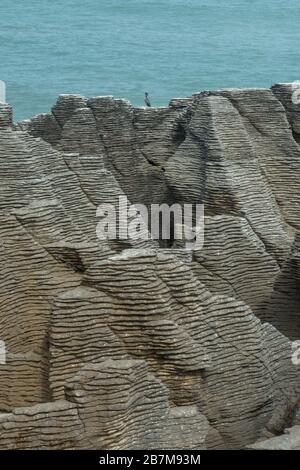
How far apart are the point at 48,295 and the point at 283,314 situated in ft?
9.22

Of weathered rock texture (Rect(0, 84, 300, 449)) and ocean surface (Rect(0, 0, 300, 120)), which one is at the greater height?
ocean surface (Rect(0, 0, 300, 120))

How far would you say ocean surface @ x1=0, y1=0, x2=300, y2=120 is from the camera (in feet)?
95.1

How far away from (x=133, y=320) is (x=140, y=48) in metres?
29.5

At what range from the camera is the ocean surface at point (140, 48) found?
29.0m

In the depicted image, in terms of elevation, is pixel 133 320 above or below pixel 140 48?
below

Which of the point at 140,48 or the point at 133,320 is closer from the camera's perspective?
the point at 133,320

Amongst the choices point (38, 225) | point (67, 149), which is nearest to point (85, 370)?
point (38, 225)

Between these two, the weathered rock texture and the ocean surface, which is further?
the ocean surface

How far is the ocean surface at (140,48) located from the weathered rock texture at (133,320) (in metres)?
16.6

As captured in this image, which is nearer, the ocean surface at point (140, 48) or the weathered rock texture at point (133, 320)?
the weathered rock texture at point (133, 320)

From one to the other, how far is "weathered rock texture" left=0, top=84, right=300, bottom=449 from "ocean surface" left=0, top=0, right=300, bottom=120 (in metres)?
16.6

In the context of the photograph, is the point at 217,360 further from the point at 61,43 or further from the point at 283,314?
the point at 61,43

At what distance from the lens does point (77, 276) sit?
7793 millimetres

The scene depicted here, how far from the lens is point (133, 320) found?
23.5ft
